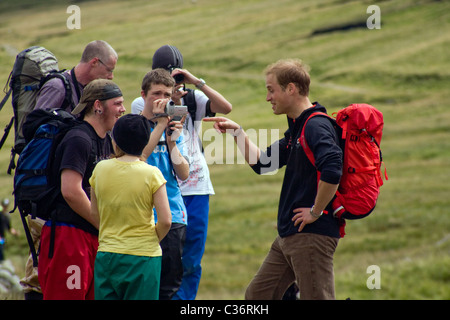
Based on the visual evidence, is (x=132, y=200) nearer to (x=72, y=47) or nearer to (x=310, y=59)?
(x=310, y=59)

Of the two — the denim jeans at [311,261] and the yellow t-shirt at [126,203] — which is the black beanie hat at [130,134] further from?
the denim jeans at [311,261]

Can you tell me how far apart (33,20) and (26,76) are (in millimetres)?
169611

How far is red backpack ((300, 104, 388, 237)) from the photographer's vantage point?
18.7 ft

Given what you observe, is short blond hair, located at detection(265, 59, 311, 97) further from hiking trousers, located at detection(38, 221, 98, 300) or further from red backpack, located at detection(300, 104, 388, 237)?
hiking trousers, located at detection(38, 221, 98, 300)

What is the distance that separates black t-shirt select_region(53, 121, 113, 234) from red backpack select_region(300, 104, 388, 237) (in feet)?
6.19

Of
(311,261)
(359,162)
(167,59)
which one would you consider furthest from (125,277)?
(167,59)

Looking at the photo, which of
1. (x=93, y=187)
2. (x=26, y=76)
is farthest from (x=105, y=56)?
(x=93, y=187)

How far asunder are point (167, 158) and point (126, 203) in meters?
1.14

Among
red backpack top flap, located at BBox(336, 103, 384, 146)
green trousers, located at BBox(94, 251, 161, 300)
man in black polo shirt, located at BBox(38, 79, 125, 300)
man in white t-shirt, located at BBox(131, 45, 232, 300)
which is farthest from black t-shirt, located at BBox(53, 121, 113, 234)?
red backpack top flap, located at BBox(336, 103, 384, 146)

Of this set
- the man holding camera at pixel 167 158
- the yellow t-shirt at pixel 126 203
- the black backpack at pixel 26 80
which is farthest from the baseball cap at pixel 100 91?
the black backpack at pixel 26 80

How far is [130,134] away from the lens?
542 centimetres

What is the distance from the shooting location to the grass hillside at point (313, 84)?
30719 millimetres

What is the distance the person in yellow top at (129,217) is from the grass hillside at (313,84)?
13133mm

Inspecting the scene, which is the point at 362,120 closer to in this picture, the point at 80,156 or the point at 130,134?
the point at 130,134
